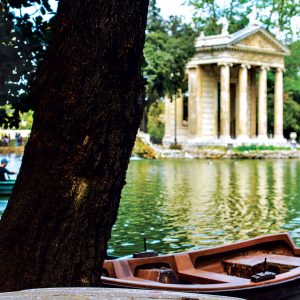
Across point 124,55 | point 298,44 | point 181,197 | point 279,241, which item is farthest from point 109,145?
point 298,44

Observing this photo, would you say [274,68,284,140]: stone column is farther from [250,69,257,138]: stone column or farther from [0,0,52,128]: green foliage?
[0,0,52,128]: green foliage

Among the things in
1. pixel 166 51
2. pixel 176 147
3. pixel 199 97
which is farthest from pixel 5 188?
pixel 199 97

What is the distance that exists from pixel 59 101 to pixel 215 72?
60.4 m

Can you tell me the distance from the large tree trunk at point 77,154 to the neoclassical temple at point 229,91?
55.1 metres

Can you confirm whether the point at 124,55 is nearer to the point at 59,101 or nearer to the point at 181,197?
the point at 59,101

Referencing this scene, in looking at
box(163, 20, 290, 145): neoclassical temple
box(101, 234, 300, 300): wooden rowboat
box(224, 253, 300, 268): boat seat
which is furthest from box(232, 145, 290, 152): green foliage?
box(224, 253, 300, 268): boat seat

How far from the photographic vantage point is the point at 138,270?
7551 mm

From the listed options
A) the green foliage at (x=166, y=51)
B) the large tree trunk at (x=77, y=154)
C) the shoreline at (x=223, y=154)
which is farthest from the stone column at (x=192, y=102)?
the large tree trunk at (x=77, y=154)

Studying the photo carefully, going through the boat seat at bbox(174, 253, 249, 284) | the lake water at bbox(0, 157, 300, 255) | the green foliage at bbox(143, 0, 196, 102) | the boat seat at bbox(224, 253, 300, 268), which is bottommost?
the lake water at bbox(0, 157, 300, 255)

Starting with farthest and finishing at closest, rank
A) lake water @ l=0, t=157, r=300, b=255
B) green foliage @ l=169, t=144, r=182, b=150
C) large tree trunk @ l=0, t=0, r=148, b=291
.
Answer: green foliage @ l=169, t=144, r=182, b=150, lake water @ l=0, t=157, r=300, b=255, large tree trunk @ l=0, t=0, r=148, b=291

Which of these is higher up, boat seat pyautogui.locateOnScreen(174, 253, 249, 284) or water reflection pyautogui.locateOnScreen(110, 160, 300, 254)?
boat seat pyautogui.locateOnScreen(174, 253, 249, 284)

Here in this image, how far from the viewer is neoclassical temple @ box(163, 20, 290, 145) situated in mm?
61062

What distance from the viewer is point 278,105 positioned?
65438 mm

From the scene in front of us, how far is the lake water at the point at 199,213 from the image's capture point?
13914mm
